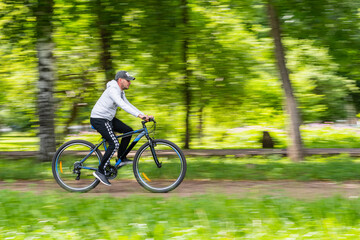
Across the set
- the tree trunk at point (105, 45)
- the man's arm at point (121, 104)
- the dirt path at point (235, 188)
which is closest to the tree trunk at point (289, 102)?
the dirt path at point (235, 188)

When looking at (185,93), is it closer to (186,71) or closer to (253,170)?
(186,71)

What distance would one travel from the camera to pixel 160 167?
23.0 feet

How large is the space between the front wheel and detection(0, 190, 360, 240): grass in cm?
60

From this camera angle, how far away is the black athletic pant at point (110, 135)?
689 cm

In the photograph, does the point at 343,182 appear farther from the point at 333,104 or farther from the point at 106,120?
the point at 333,104

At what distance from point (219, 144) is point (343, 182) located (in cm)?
742

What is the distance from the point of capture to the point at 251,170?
907 cm

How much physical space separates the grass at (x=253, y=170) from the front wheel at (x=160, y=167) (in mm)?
1322

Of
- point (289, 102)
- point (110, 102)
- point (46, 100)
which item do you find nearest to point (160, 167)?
point (110, 102)

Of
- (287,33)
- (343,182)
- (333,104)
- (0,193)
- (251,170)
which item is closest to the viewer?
(0,193)

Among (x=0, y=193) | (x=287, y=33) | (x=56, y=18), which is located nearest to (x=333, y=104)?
(x=287, y=33)

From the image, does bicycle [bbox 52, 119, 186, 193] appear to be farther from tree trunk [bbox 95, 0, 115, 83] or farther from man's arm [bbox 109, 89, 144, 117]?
tree trunk [bbox 95, 0, 115, 83]

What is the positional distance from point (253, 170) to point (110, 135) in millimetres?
3451

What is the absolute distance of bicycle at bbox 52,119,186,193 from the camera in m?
6.91
